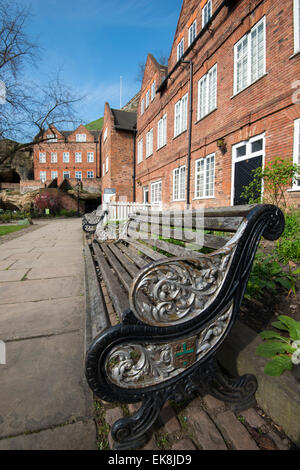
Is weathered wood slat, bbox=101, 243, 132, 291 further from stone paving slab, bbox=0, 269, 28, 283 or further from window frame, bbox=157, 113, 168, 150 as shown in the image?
window frame, bbox=157, 113, 168, 150

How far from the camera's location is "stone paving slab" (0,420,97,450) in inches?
40.7

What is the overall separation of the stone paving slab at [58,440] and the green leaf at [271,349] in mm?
993

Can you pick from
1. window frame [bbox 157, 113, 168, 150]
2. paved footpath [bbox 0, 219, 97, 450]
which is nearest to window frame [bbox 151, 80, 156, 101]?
window frame [bbox 157, 113, 168, 150]

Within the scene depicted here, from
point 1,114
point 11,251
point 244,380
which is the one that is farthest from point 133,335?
point 1,114

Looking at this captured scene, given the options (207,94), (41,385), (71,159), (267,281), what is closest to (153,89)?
(207,94)

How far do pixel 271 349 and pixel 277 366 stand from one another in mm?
125

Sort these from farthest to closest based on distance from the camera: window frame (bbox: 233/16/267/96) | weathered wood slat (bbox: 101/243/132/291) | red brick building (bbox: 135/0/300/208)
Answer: window frame (bbox: 233/16/267/96) < red brick building (bbox: 135/0/300/208) < weathered wood slat (bbox: 101/243/132/291)

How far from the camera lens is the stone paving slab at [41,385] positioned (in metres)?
1.17

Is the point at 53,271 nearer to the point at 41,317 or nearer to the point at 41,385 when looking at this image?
the point at 41,317

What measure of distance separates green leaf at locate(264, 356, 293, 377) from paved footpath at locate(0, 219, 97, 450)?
3.06ft

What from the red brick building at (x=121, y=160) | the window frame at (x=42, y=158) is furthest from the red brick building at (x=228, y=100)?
the window frame at (x=42, y=158)

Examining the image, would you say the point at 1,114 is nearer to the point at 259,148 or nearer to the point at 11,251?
the point at 11,251

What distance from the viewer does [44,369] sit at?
1530 mm

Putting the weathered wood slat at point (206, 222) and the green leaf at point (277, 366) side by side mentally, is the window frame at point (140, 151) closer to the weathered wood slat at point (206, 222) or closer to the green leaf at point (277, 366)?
the weathered wood slat at point (206, 222)
